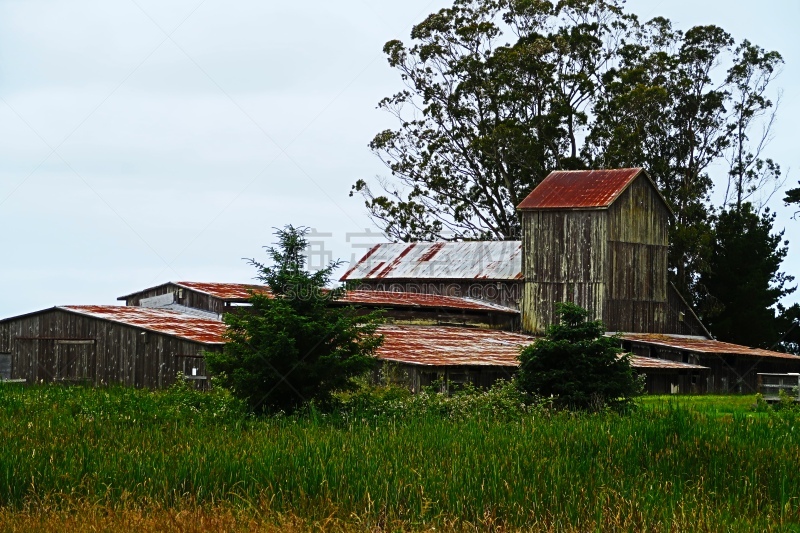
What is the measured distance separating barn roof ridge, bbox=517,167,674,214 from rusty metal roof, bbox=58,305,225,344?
17043 millimetres

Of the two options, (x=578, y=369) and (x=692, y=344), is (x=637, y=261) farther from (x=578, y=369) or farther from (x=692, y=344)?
(x=578, y=369)

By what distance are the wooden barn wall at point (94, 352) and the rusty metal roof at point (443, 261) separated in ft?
59.2

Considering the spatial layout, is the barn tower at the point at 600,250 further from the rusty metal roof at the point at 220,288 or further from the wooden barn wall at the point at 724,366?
the rusty metal roof at the point at 220,288

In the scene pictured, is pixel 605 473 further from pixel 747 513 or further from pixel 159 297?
pixel 159 297

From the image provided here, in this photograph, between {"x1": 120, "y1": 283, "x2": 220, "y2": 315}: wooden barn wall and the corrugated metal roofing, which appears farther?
{"x1": 120, "y1": 283, "x2": 220, "y2": 315}: wooden barn wall

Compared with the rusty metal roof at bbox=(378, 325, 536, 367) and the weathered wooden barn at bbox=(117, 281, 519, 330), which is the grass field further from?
the weathered wooden barn at bbox=(117, 281, 519, 330)

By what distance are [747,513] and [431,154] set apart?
54203 mm

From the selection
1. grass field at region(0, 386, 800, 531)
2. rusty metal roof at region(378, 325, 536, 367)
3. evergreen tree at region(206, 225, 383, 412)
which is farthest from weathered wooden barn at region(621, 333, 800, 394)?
grass field at region(0, 386, 800, 531)

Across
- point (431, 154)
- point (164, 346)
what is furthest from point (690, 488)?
point (431, 154)

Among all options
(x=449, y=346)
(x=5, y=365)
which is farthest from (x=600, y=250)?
(x=5, y=365)

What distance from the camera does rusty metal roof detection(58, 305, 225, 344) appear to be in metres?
37.9

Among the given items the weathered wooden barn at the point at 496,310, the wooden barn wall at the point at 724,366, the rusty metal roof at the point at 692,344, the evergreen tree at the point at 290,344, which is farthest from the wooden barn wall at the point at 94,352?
the wooden barn wall at the point at 724,366

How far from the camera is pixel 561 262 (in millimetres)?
52156

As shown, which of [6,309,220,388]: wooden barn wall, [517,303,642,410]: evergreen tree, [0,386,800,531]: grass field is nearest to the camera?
[0,386,800,531]: grass field
